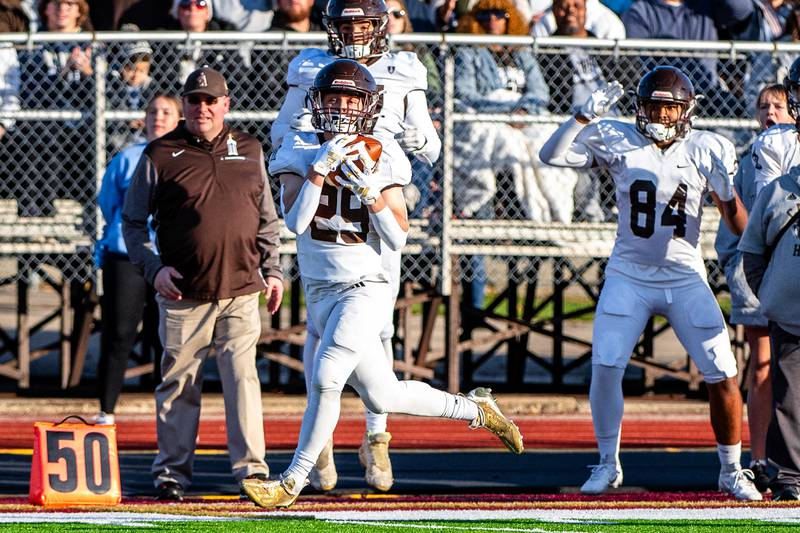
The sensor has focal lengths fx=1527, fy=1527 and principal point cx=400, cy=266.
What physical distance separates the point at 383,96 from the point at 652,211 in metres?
1.27

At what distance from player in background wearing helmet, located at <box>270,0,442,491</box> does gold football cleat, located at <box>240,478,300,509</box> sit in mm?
779

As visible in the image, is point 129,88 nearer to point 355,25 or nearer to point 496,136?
point 496,136

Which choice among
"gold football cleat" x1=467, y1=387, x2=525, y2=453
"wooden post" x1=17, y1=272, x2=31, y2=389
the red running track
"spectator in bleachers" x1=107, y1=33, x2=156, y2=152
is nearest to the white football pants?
"gold football cleat" x1=467, y1=387, x2=525, y2=453

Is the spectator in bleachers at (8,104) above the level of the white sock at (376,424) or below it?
above

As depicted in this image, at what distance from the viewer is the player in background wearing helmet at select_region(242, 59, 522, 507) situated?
5660 mm

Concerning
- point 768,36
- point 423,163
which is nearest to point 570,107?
point 423,163

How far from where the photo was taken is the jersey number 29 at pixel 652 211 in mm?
6641

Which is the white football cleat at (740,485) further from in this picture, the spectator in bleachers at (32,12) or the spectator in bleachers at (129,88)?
the spectator in bleachers at (32,12)

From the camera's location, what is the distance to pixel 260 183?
6.93m

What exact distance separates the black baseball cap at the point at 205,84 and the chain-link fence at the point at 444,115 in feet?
7.42

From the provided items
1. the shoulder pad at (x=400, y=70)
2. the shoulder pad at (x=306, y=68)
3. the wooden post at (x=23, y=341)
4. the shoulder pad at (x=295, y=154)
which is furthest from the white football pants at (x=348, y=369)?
the wooden post at (x=23, y=341)

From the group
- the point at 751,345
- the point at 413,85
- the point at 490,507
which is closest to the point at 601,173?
the point at 751,345

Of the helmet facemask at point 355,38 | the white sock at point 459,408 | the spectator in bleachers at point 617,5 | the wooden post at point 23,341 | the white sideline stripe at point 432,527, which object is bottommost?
the wooden post at point 23,341

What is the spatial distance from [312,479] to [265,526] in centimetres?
123
